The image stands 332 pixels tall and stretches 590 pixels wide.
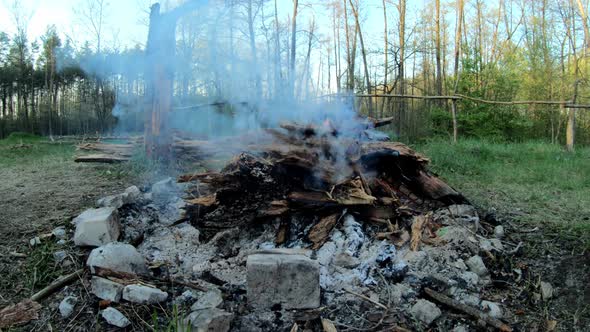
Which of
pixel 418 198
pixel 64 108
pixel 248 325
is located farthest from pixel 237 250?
pixel 64 108

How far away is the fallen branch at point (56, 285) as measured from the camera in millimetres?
2441

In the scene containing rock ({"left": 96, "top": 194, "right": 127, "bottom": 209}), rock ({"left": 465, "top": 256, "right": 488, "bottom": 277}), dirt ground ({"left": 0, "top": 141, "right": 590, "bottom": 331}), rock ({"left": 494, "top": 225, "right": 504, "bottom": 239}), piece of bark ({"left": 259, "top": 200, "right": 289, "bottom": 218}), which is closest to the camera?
dirt ground ({"left": 0, "top": 141, "right": 590, "bottom": 331})

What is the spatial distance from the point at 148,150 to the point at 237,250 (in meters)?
2.53

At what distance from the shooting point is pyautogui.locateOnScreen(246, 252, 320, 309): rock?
7.89 ft

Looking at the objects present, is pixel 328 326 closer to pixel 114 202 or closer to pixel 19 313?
pixel 19 313

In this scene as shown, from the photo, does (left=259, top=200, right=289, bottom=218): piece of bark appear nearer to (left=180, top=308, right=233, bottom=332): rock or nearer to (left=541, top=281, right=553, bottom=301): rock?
(left=180, top=308, right=233, bottom=332): rock

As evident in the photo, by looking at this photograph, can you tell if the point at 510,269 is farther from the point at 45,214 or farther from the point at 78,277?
the point at 45,214

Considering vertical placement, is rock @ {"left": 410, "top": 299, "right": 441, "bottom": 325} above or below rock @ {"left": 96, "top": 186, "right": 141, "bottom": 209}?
below

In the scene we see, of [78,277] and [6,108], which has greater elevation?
[6,108]

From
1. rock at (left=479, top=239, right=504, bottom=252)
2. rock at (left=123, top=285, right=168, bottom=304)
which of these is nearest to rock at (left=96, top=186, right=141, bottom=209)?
rock at (left=123, top=285, right=168, bottom=304)

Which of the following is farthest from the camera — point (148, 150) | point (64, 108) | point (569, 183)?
point (64, 108)

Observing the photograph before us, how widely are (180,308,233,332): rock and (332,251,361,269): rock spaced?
879mm

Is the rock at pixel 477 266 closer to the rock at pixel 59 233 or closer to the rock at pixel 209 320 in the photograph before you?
the rock at pixel 209 320

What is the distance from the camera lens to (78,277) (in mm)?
2600
